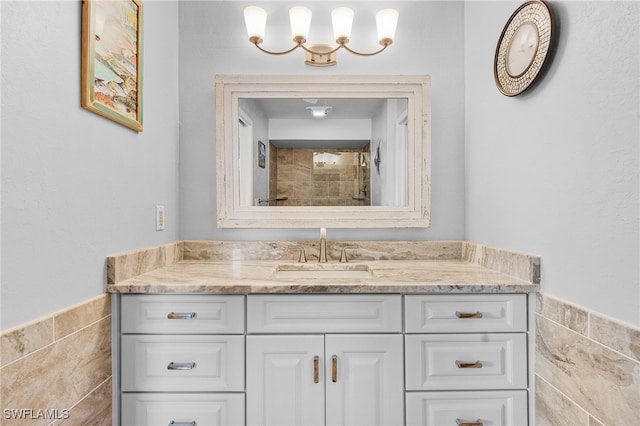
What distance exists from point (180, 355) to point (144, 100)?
104 centimetres

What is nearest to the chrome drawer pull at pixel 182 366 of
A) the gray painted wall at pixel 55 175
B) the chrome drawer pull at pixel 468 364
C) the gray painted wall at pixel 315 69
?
the gray painted wall at pixel 55 175

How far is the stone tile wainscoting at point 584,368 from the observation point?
888mm

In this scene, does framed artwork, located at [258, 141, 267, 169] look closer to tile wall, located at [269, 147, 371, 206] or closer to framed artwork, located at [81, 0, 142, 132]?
tile wall, located at [269, 147, 371, 206]

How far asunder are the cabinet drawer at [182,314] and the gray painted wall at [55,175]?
161mm

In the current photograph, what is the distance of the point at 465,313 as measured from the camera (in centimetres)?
127

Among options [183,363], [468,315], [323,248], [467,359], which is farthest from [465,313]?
[183,363]

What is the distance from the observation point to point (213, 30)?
1832 millimetres

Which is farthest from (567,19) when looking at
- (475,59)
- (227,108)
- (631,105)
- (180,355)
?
(180,355)

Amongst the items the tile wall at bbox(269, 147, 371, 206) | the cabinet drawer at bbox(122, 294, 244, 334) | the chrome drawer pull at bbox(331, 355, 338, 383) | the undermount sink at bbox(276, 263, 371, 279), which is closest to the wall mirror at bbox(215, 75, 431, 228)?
the tile wall at bbox(269, 147, 371, 206)

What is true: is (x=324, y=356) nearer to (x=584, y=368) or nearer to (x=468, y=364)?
(x=468, y=364)

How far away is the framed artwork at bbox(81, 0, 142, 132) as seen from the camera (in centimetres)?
111

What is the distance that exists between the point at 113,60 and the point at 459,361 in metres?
1.63

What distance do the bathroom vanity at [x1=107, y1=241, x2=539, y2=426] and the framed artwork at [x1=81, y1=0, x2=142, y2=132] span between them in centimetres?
56

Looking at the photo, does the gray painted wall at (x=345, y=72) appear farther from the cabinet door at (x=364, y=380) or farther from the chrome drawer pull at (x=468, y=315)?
the cabinet door at (x=364, y=380)
